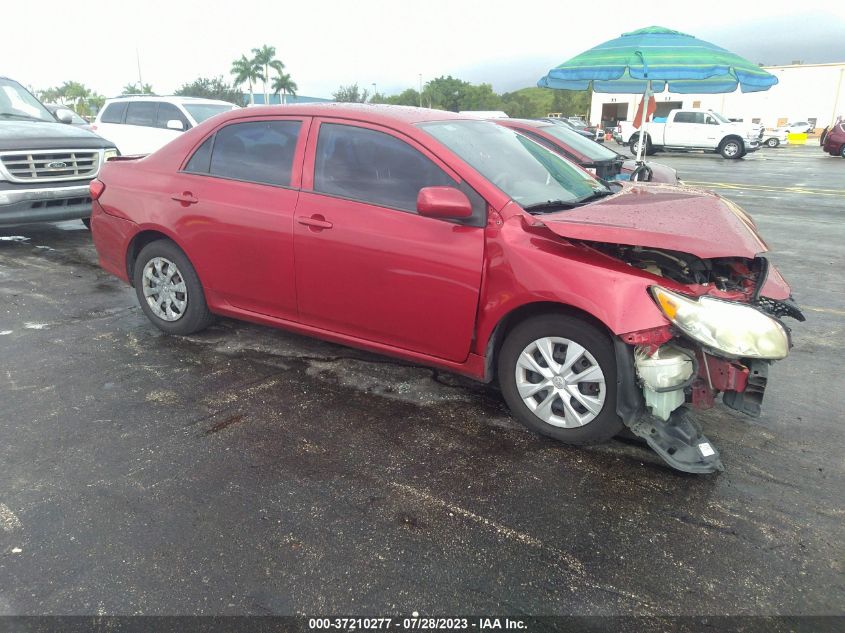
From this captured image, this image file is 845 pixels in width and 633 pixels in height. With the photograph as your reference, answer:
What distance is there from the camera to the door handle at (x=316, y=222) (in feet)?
12.4

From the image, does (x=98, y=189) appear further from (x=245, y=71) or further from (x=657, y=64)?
(x=245, y=71)

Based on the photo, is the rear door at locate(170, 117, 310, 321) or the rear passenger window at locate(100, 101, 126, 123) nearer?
the rear door at locate(170, 117, 310, 321)

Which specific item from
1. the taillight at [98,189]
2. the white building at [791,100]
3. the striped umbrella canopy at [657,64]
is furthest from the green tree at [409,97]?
the taillight at [98,189]

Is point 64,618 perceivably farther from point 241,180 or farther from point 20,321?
point 20,321

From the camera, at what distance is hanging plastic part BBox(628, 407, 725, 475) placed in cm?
300

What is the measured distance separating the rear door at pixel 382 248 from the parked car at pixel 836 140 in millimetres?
29820

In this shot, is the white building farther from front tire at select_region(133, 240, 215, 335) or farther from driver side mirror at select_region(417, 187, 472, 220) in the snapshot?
driver side mirror at select_region(417, 187, 472, 220)

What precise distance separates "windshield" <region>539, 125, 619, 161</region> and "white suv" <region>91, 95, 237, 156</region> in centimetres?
603

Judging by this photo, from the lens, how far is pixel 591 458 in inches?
126

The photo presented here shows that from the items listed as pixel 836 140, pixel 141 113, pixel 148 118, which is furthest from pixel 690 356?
pixel 836 140

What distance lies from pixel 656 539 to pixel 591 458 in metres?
0.64

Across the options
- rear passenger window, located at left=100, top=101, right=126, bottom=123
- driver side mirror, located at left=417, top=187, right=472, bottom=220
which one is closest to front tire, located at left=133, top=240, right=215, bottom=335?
driver side mirror, located at left=417, top=187, right=472, bottom=220

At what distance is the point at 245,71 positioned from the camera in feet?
232

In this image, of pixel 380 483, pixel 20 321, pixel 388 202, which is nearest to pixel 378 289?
pixel 388 202
